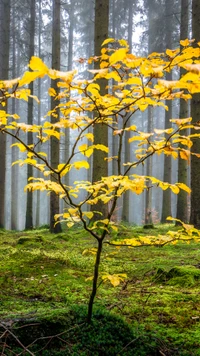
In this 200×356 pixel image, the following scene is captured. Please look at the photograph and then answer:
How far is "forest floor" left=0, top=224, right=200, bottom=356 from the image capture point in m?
2.05

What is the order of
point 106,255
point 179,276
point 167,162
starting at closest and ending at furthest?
point 106,255 → point 179,276 → point 167,162

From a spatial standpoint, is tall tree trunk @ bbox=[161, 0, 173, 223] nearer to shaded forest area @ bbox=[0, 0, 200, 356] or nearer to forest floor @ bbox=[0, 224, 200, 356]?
shaded forest area @ bbox=[0, 0, 200, 356]

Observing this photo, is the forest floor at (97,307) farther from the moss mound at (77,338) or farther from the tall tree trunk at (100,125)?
the tall tree trunk at (100,125)

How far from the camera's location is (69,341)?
6.79 ft

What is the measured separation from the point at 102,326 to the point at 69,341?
279 mm

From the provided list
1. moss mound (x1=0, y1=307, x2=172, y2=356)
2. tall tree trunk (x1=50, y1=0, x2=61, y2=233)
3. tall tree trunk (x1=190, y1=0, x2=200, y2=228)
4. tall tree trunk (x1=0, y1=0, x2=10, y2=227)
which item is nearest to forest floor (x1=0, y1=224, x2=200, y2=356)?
moss mound (x1=0, y1=307, x2=172, y2=356)

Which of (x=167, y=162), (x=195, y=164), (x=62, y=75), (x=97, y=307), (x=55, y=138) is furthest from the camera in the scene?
(x=167, y=162)

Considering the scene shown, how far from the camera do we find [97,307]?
258 centimetres

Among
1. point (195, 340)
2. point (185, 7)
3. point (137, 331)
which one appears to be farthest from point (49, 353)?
point (185, 7)

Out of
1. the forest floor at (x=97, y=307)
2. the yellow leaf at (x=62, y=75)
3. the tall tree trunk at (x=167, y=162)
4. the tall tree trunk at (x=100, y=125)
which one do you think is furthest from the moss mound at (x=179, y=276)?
the tall tree trunk at (x=167, y=162)

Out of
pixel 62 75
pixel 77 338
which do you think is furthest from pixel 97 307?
pixel 62 75

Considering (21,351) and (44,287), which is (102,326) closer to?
(21,351)

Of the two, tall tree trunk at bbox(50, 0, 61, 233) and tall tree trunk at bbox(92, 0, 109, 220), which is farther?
tall tree trunk at bbox(50, 0, 61, 233)

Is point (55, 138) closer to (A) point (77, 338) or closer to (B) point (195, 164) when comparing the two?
(B) point (195, 164)
